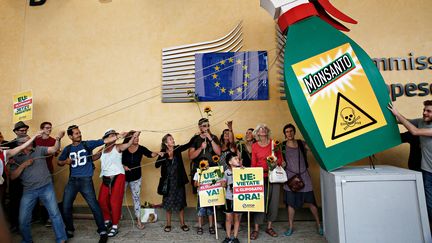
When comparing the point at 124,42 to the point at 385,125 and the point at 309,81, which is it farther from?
the point at 385,125

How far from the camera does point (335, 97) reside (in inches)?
103

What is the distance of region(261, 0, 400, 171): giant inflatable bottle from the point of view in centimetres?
256

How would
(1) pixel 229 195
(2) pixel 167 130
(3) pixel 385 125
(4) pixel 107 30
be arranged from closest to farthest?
→ (3) pixel 385 125, (1) pixel 229 195, (2) pixel 167 130, (4) pixel 107 30

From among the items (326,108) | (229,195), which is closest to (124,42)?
(229,195)

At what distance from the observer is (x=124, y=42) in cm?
441

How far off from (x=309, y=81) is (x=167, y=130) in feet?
7.82

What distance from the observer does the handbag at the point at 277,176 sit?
3.09 meters

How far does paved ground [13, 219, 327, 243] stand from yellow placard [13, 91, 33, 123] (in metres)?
1.58

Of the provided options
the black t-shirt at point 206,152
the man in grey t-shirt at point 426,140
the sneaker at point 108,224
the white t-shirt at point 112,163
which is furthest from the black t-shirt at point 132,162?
the man in grey t-shirt at point 426,140

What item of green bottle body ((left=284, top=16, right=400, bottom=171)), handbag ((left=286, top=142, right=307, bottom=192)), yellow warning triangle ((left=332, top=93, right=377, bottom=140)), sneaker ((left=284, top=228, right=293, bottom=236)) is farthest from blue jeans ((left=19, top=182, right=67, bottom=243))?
yellow warning triangle ((left=332, top=93, right=377, bottom=140))

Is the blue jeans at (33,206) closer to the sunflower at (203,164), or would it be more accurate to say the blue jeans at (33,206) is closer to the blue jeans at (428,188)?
the sunflower at (203,164)

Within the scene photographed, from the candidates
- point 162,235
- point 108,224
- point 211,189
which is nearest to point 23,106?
point 108,224

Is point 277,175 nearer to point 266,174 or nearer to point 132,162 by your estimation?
point 266,174

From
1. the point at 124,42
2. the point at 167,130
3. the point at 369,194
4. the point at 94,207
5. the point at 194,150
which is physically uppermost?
the point at 124,42
